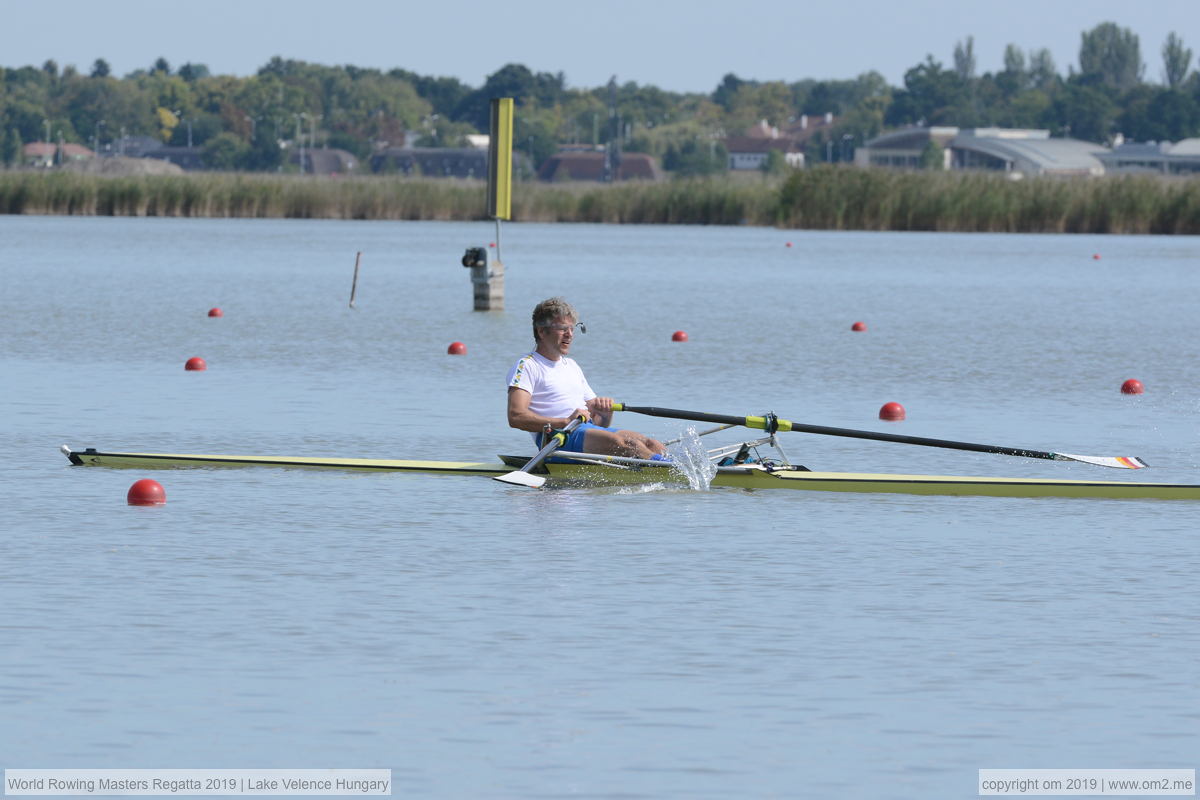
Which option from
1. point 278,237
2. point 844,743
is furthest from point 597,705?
point 278,237

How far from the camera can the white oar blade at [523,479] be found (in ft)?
47.7

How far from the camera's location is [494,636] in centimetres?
971

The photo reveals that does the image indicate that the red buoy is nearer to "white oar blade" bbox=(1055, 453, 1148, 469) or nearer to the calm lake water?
the calm lake water

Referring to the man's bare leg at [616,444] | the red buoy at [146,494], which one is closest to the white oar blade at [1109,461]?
the man's bare leg at [616,444]

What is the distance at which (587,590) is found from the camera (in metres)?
10.9

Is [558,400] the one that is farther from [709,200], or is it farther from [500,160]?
→ [709,200]

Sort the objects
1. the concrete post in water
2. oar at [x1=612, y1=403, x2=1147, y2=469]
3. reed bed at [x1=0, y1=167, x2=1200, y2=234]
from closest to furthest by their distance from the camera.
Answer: oar at [x1=612, y1=403, x2=1147, y2=469] → the concrete post in water → reed bed at [x1=0, y1=167, x2=1200, y2=234]

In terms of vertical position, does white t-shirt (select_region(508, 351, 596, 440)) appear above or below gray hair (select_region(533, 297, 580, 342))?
below

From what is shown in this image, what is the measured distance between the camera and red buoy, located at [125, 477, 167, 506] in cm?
1370
